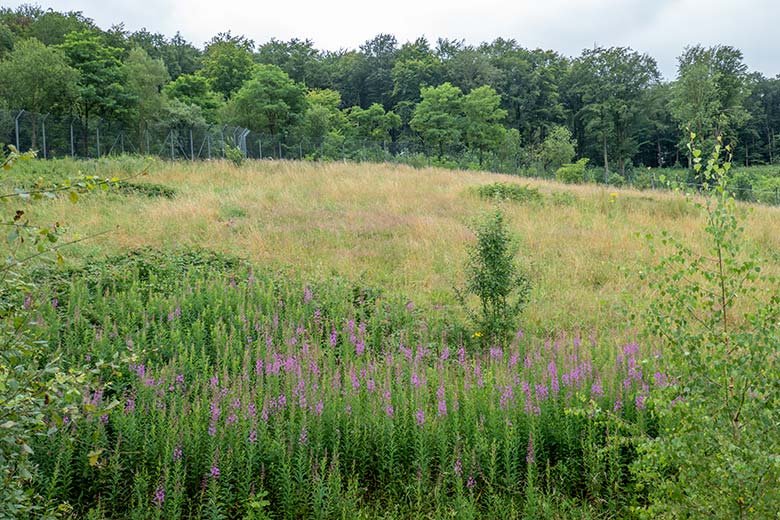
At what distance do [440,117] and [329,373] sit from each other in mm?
40546

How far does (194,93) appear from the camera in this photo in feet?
131

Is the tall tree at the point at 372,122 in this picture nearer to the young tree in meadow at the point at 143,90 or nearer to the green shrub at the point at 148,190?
the young tree in meadow at the point at 143,90

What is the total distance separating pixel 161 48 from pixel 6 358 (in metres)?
65.8

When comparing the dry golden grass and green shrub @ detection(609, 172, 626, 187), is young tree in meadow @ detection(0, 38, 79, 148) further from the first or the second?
green shrub @ detection(609, 172, 626, 187)

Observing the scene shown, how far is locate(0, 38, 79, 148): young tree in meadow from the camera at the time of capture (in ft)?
86.7

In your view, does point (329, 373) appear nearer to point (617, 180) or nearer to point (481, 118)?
point (617, 180)

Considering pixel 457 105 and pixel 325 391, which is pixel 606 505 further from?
pixel 457 105

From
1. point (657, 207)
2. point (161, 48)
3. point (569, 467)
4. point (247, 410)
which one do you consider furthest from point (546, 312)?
point (161, 48)

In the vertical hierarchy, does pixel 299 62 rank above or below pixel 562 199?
above

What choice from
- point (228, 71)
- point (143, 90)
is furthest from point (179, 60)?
point (143, 90)

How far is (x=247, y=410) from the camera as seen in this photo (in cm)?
402

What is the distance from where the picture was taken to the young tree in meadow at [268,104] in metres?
32.9

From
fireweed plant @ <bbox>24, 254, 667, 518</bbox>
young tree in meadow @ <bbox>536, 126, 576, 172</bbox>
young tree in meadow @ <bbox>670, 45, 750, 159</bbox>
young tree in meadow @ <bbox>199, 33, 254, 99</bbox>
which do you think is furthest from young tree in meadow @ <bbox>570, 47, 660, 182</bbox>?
fireweed plant @ <bbox>24, 254, 667, 518</bbox>

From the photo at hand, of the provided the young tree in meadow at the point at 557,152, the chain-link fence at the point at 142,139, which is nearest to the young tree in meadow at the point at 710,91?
the young tree in meadow at the point at 557,152
